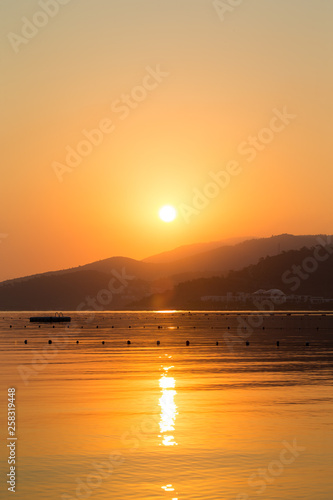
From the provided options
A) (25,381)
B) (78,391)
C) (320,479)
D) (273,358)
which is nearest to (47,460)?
(320,479)

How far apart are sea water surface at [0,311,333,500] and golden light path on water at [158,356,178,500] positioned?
0.06 m

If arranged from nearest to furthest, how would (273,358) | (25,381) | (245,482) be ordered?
(245,482) → (25,381) → (273,358)

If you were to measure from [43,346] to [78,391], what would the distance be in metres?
52.7

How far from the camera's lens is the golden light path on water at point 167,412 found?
32031mm

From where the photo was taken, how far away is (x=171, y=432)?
34.3m

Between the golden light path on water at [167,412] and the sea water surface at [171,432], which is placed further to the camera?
the golden light path on water at [167,412]

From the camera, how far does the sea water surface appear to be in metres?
25.2

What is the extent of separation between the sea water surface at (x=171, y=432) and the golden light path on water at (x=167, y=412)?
57mm

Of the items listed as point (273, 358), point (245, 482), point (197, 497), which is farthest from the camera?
point (273, 358)

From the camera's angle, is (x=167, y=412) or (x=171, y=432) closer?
(x=171, y=432)

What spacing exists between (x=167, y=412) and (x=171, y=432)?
18.9 ft

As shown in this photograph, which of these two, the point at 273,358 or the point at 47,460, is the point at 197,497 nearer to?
the point at 47,460

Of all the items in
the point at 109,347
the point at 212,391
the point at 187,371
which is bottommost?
the point at 212,391

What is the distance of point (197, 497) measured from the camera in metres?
23.4
